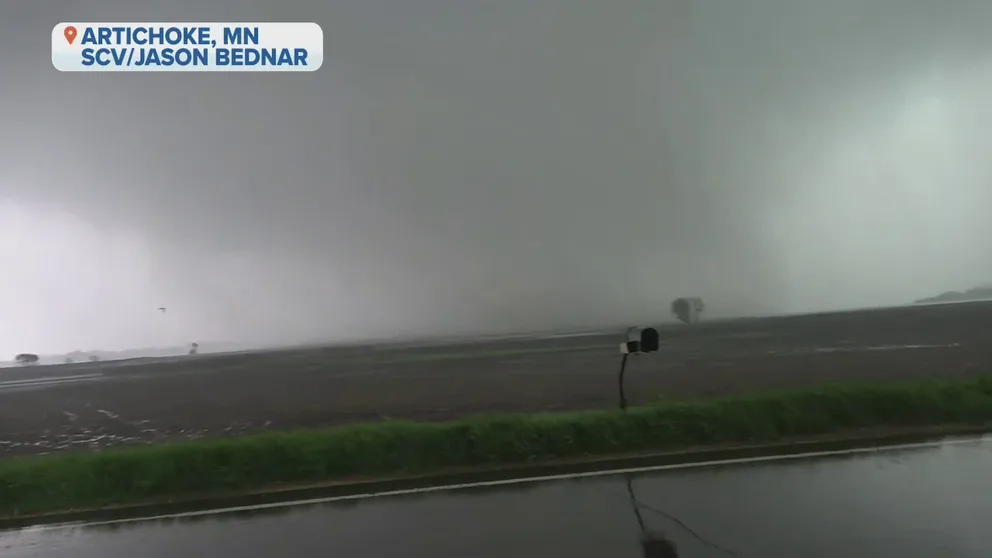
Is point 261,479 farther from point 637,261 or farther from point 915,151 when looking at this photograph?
point 915,151

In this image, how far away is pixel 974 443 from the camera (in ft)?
7.11

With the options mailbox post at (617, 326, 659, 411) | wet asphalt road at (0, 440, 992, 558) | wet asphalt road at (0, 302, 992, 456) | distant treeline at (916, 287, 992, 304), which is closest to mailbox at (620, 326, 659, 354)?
mailbox post at (617, 326, 659, 411)

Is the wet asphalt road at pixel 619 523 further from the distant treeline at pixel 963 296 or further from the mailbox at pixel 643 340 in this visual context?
the distant treeline at pixel 963 296

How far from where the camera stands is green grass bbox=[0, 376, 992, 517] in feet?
6.16

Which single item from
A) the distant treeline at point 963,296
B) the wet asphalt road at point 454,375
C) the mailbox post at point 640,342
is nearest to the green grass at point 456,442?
the wet asphalt road at point 454,375

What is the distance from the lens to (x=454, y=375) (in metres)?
2.17

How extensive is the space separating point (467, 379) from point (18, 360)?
143cm

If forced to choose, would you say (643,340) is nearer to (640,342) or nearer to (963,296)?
(640,342)

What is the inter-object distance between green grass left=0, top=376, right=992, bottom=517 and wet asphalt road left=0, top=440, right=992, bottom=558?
98 mm

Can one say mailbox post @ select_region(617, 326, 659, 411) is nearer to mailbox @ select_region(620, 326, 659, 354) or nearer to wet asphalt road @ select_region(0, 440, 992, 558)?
mailbox @ select_region(620, 326, 659, 354)

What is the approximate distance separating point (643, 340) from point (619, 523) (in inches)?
23.2

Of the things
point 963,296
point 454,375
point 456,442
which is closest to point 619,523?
point 456,442

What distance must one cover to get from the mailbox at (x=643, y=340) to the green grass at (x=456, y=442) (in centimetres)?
21

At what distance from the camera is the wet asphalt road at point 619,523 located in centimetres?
169
